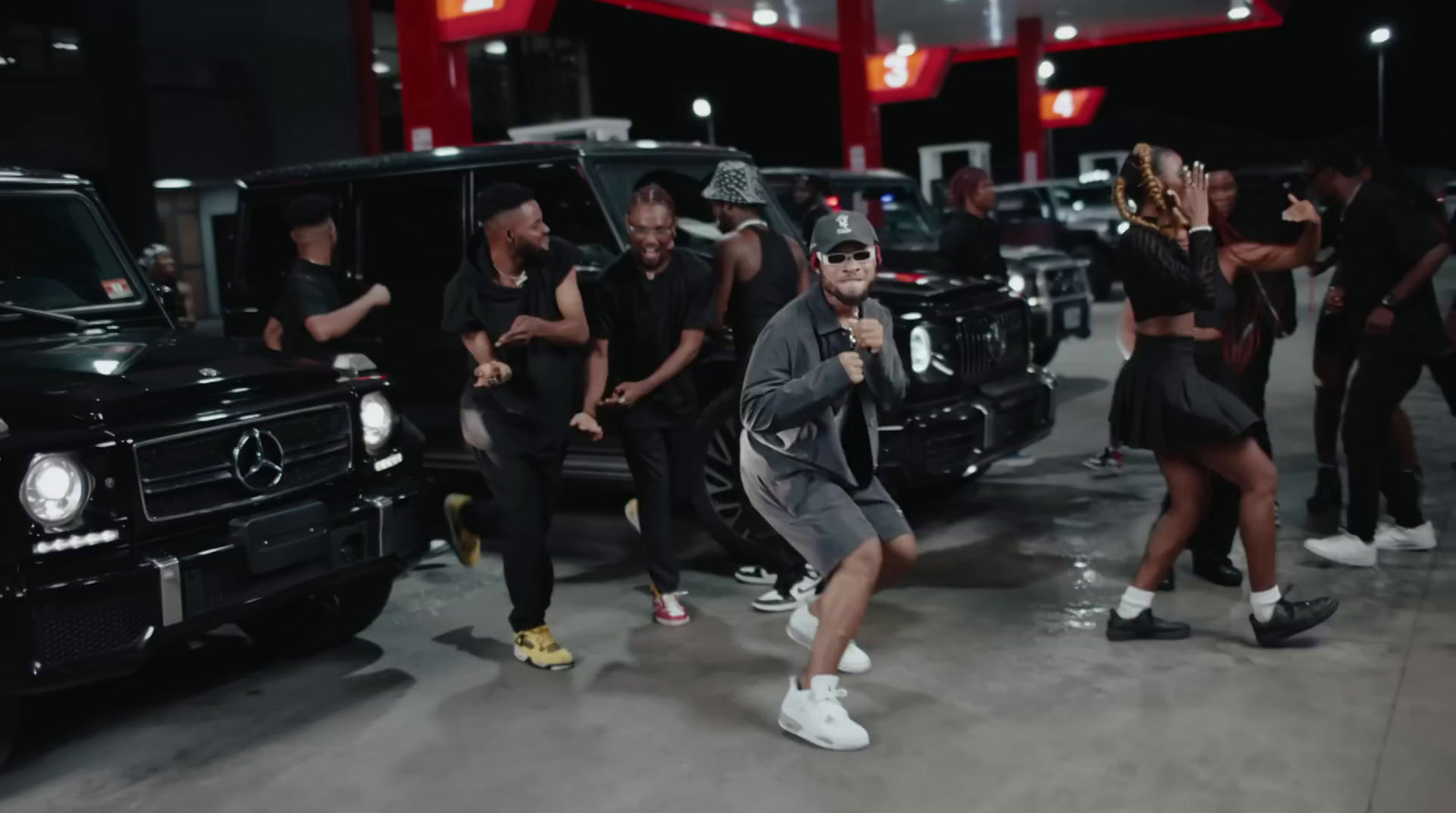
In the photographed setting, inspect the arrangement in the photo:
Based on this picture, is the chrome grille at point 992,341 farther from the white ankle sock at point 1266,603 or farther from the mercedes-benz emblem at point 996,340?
the white ankle sock at point 1266,603

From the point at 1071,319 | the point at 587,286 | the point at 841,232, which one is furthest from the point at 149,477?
the point at 1071,319

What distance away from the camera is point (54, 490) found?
3.94 m

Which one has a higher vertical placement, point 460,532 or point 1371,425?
point 1371,425

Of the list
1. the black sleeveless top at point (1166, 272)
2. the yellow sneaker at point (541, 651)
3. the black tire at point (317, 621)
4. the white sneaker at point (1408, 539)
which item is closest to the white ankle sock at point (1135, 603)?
the black sleeveless top at point (1166, 272)

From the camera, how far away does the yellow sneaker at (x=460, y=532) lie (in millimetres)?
5750

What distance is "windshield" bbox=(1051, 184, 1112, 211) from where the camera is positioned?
826 inches


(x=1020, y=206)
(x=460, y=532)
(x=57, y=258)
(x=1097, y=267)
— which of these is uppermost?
(x=1020, y=206)

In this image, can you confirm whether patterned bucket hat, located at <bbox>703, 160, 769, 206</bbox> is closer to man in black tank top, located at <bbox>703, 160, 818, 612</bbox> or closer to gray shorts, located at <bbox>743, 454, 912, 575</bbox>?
man in black tank top, located at <bbox>703, 160, 818, 612</bbox>

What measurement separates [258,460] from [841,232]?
2029 mm

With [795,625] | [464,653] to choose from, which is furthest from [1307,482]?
[464,653]

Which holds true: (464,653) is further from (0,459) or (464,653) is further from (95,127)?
(95,127)

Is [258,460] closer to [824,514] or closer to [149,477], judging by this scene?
[149,477]

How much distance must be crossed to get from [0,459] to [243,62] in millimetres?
23883

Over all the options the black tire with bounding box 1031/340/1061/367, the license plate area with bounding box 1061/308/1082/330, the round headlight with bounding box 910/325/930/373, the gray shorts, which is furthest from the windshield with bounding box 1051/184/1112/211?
the gray shorts
